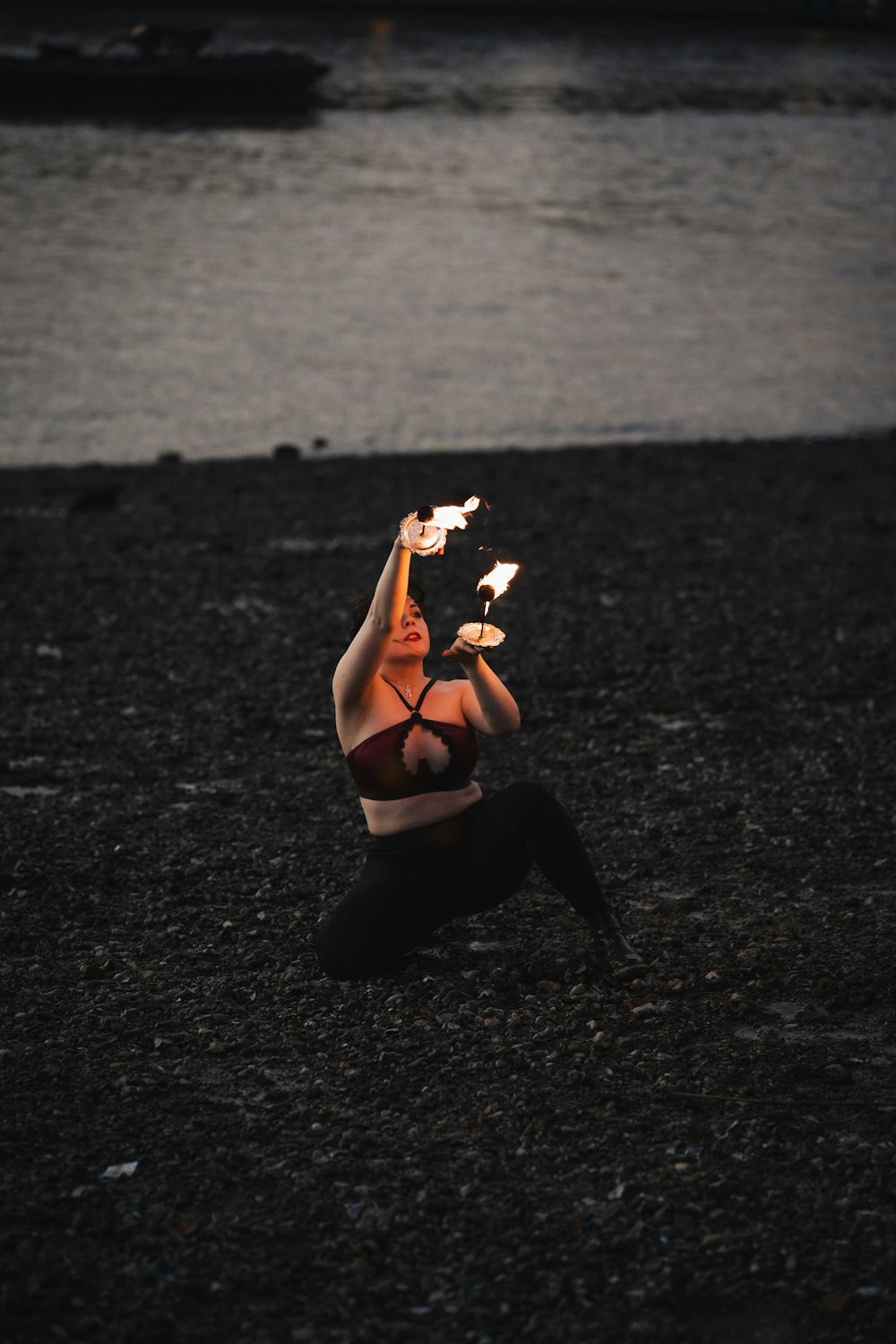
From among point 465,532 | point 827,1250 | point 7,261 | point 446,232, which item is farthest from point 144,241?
point 827,1250

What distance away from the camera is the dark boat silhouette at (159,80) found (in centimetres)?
5888

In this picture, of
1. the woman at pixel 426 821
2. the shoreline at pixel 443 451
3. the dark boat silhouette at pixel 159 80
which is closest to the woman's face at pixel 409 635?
the woman at pixel 426 821

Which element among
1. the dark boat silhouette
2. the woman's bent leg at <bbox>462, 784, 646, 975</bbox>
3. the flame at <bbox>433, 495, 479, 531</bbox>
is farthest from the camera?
the dark boat silhouette

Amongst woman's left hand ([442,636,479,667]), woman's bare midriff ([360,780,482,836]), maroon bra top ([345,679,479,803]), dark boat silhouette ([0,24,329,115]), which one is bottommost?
dark boat silhouette ([0,24,329,115])

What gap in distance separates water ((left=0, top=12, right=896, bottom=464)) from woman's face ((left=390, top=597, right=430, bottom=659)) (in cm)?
1835

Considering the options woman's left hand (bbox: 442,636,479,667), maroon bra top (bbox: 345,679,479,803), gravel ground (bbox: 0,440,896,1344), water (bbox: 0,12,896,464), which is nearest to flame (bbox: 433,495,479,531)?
woman's left hand (bbox: 442,636,479,667)

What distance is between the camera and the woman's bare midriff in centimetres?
642

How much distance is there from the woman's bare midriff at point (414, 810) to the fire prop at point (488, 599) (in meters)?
0.77

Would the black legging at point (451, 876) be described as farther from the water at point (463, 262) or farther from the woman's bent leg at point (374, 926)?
the water at point (463, 262)

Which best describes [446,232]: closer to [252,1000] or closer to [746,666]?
[746,666]

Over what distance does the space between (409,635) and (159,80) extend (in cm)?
5976

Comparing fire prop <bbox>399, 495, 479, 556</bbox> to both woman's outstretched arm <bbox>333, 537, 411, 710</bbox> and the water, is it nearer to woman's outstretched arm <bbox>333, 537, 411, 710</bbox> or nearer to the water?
woman's outstretched arm <bbox>333, 537, 411, 710</bbox>

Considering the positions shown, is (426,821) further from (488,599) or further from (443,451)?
(443,451)

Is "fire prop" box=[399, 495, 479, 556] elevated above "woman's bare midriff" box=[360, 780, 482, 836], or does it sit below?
above
